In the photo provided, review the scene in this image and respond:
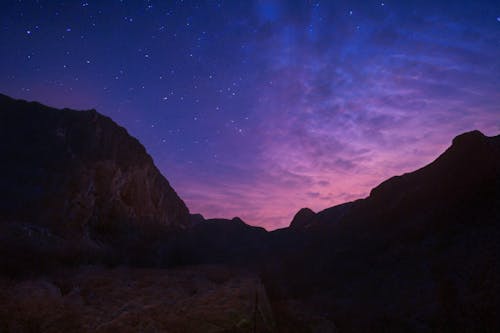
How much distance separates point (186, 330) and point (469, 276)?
17.0 meters

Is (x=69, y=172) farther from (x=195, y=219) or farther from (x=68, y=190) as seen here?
(x=195, y=219)

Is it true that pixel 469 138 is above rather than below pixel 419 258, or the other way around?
above

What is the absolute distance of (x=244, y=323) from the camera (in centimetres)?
878

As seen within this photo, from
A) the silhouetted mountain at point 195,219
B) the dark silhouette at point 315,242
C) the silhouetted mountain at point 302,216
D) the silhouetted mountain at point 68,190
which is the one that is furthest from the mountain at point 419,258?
the silhouetted mountain at point 195,219

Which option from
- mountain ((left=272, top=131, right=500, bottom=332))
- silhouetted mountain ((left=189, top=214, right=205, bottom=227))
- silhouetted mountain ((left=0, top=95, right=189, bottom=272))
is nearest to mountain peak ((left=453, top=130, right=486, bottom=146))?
mountain ((left=272, top=131, right=500, bottom=332))

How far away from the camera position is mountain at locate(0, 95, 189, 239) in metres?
24.0

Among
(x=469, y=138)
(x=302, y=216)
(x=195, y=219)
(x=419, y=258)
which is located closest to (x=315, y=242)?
(x=419, y=258)

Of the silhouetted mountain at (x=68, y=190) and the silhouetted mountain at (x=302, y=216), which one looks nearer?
the silhouetted mountain at (x=68, y=190)

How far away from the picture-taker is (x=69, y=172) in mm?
28406

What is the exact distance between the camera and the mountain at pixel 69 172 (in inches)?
944

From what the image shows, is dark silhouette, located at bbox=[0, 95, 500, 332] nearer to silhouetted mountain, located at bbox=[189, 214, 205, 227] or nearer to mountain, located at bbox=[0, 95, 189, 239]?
mountain, located at bbox=[0, 95, 189, 239]

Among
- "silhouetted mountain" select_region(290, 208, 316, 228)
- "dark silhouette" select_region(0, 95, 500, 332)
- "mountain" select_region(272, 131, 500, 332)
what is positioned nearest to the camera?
"mountain" select_region(272, 131, 500, 332)

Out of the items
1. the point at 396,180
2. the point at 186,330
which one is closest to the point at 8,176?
the point at 186,330

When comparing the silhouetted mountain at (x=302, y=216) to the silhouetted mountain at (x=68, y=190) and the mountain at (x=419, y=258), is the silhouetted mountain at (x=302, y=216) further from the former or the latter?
the silhouetted mountain at (x=68, y=190)
